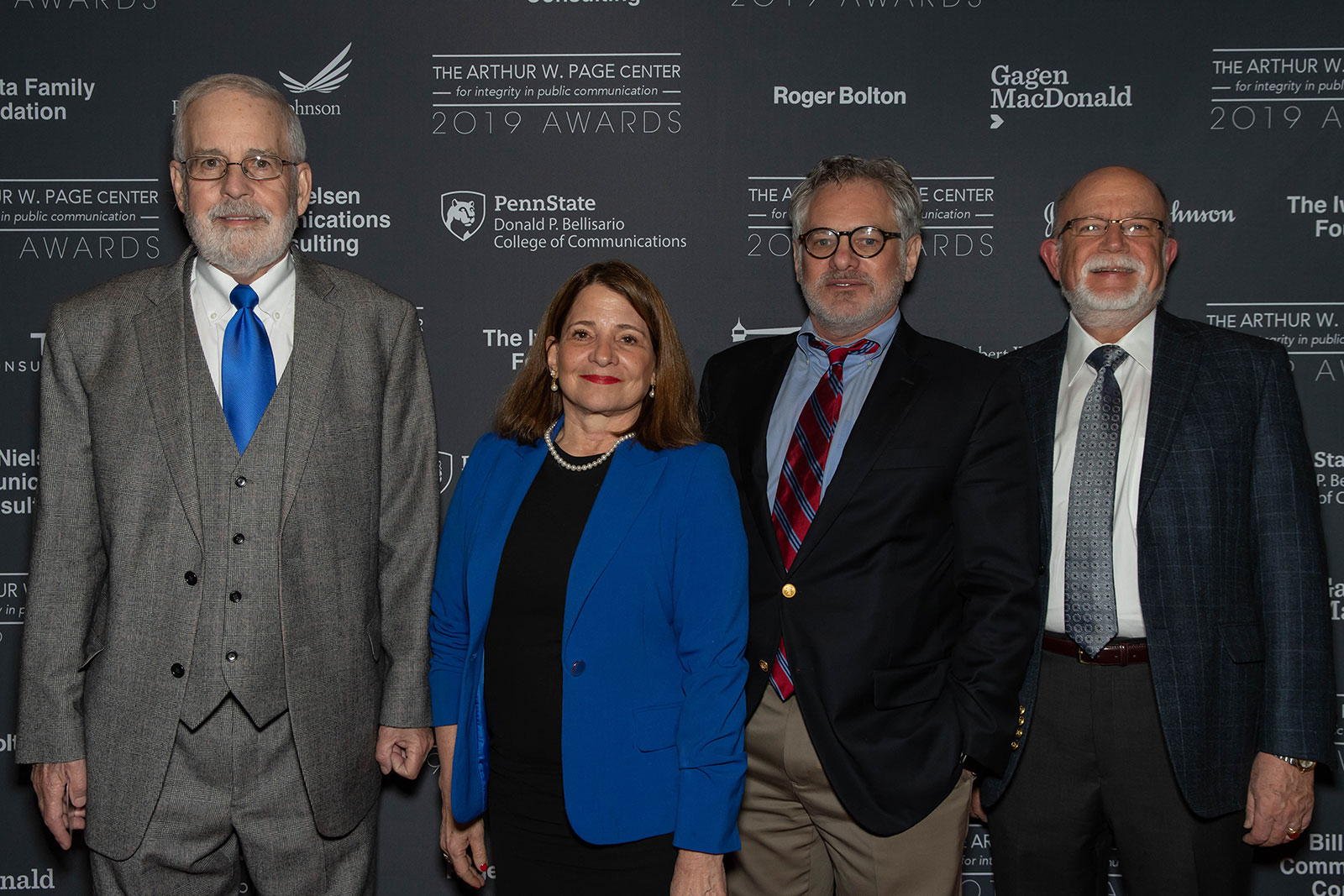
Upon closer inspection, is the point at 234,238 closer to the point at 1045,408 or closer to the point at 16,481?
the point at 16,481

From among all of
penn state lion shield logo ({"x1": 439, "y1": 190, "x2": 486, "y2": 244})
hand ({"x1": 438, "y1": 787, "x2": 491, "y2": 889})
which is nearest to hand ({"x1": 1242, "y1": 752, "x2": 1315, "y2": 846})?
hand ({"x1": 438, "y1": 787, "x2": 491, "y2": 889})

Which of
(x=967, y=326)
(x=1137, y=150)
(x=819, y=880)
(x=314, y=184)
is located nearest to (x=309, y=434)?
(x=314, y=184)

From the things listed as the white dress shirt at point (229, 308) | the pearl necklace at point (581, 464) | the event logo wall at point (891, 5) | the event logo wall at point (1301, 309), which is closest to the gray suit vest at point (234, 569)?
the white dress shirt at point (229, 308)

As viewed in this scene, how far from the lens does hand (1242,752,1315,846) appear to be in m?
2.15

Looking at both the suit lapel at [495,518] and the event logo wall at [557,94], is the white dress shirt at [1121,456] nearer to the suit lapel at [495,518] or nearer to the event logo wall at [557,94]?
the suit lapel at [495,518]

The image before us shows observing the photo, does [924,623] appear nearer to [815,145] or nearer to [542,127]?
[815,145]

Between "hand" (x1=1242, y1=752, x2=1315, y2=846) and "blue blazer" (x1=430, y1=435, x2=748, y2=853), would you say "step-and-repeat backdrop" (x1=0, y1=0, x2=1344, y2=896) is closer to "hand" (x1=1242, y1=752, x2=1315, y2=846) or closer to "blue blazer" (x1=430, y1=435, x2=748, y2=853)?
"hand" (x1=1242, y1=752, x2=1315, y2=846)

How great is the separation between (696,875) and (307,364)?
1.33m

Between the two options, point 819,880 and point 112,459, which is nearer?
point 112,459

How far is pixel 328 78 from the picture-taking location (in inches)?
115

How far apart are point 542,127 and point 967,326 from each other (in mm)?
1486

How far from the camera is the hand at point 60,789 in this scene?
2.03 metres

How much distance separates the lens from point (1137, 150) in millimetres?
2918

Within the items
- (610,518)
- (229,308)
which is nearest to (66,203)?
(229,308)
